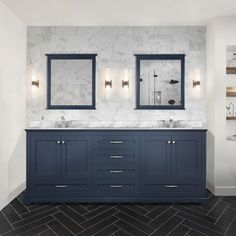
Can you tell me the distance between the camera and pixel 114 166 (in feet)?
9.72

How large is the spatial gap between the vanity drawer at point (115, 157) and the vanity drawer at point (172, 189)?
1.41ft

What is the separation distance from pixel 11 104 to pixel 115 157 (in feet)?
5.56

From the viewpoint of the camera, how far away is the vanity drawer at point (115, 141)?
9.75 feet

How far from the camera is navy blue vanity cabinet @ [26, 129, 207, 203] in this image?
2957 millimetres

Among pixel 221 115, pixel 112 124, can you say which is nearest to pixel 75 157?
pixel 112 124

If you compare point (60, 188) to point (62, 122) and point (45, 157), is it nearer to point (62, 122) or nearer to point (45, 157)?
point (45, 157)

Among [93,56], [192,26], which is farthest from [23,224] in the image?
[192,26]

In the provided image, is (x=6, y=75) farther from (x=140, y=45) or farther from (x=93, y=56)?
(x=140, y=45)

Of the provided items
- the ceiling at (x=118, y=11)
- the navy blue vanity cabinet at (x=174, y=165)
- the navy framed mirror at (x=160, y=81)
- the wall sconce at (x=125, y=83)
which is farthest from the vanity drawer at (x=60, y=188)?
the ceiling at (x=118, y=11)

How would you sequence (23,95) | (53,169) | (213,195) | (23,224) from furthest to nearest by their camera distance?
(23,95), (213,195), (53,169), (23,224)

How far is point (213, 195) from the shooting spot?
3.26m

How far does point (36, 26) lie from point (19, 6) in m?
0.66

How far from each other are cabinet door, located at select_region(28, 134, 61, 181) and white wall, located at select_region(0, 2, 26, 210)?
38 centimetres

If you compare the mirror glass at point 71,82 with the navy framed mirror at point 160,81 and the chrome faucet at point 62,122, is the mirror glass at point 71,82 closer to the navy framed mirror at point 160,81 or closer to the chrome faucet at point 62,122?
the chrome faucet at point 62,122
